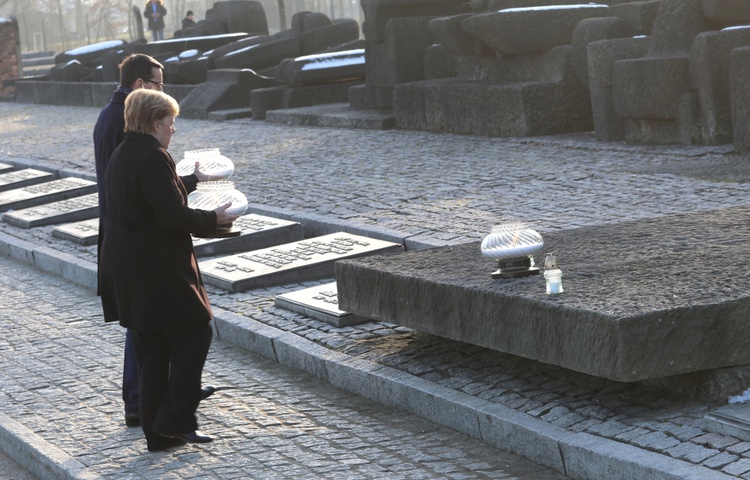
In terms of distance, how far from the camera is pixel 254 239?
9.98 m

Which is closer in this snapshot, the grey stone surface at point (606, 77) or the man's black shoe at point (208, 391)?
the man's black shoe at point (208, 391)

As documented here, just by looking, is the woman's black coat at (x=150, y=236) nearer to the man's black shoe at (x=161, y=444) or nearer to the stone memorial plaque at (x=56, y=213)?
the man's black shoe at (x=161, y=444)

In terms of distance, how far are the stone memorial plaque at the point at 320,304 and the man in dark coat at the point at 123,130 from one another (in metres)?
1.26

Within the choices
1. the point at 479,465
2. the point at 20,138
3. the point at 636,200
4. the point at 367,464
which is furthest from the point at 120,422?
the point at 20,138

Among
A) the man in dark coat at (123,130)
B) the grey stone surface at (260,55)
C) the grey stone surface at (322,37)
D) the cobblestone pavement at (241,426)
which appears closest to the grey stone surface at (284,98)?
the grey stone surface at (260,55)

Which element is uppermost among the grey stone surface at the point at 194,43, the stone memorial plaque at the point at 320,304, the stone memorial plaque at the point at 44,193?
the grey stone surface at the point at 194,43

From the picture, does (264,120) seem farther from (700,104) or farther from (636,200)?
(636,200)

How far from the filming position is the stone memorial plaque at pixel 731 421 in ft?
15.1

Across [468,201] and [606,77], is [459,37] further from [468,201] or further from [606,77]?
[468,201]

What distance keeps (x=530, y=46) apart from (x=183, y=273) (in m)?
10.8

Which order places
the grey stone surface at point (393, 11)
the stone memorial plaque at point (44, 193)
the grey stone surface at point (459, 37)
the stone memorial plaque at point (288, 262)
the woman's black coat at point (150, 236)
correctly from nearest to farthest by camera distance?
1. the woman's black coat at point (150, 236)
2. the stone memorial plaque at point (288, 262)
3. the stone memorial plaque at point (44, 193)
4. the grey stone surface at point (459, 37)
5. the grey stone surface at point (393, 11)

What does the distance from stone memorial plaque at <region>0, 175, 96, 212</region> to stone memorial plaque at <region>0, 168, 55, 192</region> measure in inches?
31.8

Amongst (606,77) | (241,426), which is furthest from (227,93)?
(241,426)

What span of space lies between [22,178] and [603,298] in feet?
38.9
